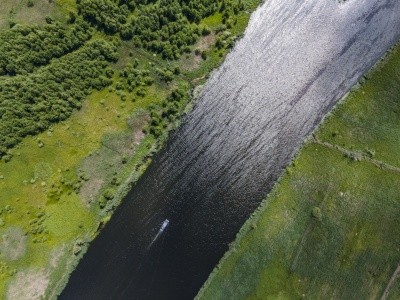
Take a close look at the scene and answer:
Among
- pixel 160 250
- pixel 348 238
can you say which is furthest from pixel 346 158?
pixel 160 250

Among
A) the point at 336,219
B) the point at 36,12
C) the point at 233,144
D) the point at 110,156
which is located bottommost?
the point at 110,156

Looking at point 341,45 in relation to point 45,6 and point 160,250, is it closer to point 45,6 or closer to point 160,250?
point 160,250

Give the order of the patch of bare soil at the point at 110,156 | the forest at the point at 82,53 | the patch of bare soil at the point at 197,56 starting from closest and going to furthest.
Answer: the patch of bare soil at the point at 110,156, the forest at the point at 82,53, the patch of bare soil at the point at 197,56

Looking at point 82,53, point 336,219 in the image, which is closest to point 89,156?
point 82,53

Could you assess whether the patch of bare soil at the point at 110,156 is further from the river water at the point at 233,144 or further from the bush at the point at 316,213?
the bush at the point at 316,213

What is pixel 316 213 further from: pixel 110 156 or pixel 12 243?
pixel 12 243

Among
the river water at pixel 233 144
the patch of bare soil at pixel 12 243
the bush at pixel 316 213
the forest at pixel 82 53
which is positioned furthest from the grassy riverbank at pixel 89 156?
the bush at pixel 316 213
